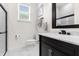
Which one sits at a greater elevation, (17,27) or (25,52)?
(17,27)

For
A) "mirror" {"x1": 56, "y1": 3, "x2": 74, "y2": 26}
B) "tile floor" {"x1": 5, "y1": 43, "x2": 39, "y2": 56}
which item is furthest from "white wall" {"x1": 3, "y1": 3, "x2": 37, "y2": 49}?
Result: "mirror" {"x1": 56, "y1": 3, "x2": 74, "y2": 26}

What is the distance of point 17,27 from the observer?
11.4ft

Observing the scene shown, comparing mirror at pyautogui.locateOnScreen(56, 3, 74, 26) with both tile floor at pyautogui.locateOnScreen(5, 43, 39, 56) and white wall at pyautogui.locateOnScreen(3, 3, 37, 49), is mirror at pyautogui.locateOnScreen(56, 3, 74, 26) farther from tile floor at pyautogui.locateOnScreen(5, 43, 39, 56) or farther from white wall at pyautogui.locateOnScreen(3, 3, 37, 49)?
white wall at pyautogui.locateOnScreen(3, 3, 37, 49)

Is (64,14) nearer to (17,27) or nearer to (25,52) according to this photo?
(25,52)

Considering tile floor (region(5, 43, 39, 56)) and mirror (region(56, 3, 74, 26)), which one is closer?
mirror (region(56, 3, 74, 26))

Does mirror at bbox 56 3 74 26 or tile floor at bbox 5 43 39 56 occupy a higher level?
mirror at bbox 56 3 74 26

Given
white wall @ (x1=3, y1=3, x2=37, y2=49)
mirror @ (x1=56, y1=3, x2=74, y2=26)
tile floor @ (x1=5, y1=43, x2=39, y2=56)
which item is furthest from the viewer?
white wall @ (x1=3, y1=3, x2=37, y2=49)

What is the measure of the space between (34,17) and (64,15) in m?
2.11

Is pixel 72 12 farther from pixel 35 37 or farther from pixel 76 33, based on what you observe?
pixel 35 37

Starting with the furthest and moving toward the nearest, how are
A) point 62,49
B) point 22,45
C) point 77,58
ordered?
point 22,45 < point 62,49 < point 77,58

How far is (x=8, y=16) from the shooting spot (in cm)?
327

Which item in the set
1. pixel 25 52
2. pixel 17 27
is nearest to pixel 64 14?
pixel 25 52

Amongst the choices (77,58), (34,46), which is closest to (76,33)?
(77,58)

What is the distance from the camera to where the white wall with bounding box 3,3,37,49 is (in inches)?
130
